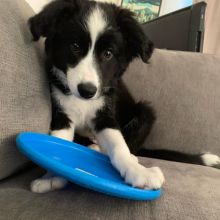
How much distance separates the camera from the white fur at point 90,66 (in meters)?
1.49

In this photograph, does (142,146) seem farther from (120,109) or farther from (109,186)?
(109,186)

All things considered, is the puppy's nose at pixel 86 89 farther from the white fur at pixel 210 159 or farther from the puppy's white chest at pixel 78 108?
the white fur at pixel 210 159

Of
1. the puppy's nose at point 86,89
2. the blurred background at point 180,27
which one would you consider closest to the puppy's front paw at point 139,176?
Result: the puppy's nose at point 86,89

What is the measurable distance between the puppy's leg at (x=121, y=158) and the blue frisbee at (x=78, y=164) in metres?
0.03

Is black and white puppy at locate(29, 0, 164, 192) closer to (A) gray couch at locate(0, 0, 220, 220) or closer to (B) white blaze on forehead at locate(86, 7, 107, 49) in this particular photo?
(B) white blaze on forehead at locate(86, 7, 107, 49)

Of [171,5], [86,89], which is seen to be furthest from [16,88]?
[171,5]

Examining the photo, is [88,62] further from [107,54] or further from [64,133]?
[64,133]

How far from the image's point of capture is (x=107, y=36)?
1643 millimetres

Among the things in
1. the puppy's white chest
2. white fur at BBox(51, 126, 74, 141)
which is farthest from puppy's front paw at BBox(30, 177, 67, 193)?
the puppy's white chest

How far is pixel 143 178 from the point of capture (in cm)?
118

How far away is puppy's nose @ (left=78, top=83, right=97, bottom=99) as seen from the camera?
1471 millimetres

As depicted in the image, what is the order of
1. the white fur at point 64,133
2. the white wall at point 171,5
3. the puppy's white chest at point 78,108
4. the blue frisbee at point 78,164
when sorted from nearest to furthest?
the blue frisbee at point 78,164, the white fur at point 64,133, the puppy's white chest at point 78,108, the white wall at point 171,5

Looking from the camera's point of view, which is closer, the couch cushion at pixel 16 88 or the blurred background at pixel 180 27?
the couch cushion at pixel 16 88

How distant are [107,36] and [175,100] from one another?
88cm
